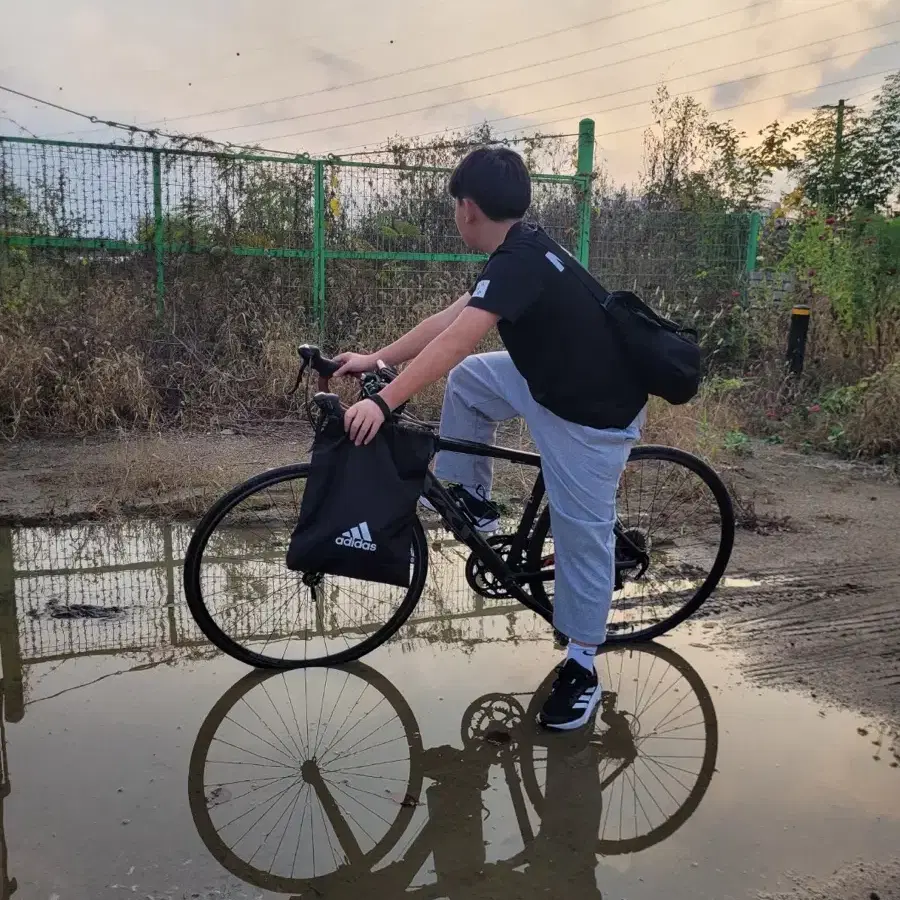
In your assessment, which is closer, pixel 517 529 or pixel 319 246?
pixel 517 529

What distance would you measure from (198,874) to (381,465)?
1272 millimetres

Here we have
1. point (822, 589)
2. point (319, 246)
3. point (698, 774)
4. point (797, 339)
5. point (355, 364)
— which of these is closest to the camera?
point (698, 774)

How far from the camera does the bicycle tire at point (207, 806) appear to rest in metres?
2.19

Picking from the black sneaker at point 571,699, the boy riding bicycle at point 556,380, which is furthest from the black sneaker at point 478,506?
the black sneaker at point 571,699

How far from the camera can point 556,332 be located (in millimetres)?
2789

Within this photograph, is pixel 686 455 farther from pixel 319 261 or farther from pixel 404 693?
pixel 319 261

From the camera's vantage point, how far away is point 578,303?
278cm

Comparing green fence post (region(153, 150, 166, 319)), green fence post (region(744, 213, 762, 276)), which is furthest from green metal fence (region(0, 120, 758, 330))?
green fence post (region(744, 213, 762, 276))

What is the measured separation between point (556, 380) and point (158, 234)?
594 cm

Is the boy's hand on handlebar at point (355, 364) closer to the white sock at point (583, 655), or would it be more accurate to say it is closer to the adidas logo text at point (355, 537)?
the adidas logo text at point (355, 537)

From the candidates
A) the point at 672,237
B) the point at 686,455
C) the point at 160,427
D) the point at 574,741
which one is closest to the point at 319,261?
the point at 160,427

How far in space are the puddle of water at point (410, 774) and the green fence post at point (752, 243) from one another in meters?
7.95

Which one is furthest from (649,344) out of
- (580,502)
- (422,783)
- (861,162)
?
(861,162)

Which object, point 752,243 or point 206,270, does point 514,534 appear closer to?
point 206,270
